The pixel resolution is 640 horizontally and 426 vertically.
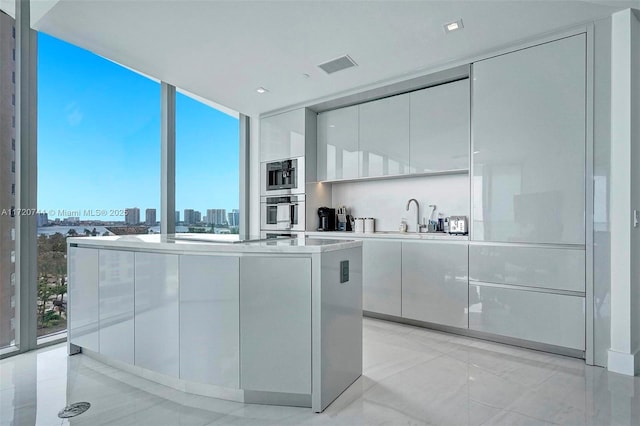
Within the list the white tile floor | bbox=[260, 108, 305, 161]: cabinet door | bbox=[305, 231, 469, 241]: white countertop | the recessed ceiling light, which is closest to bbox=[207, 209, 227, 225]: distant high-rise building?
bbox=[260, 108, 305, 161]: cabinet door

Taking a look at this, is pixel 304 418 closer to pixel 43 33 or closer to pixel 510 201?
pixel 510 201

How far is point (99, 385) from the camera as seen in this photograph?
215 cm

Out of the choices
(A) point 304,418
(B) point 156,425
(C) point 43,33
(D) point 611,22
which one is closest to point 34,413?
(B) point 156,425

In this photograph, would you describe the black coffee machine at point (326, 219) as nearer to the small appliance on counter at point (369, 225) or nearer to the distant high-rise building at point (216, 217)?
the small appliance on counter at point (369, 225)

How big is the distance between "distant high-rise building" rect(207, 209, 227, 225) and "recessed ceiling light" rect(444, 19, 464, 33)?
3349mm

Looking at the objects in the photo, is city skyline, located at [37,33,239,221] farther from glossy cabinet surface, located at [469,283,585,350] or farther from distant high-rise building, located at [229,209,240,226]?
glossy cabinet surface, located at [469,283,585,350]

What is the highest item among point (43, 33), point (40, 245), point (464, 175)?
point (43, 33)

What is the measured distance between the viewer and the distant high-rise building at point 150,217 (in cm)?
367

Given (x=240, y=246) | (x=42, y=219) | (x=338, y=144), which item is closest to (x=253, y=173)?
(x=338, y=144)

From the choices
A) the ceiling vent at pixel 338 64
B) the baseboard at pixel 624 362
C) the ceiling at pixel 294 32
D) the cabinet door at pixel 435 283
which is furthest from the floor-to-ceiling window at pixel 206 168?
the baseboard at pixel 624 362

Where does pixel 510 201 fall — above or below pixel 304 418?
above

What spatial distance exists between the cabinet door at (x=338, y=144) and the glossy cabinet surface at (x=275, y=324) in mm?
2421

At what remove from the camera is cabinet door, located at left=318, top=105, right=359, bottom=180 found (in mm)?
4094

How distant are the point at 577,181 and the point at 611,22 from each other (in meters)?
1.14
